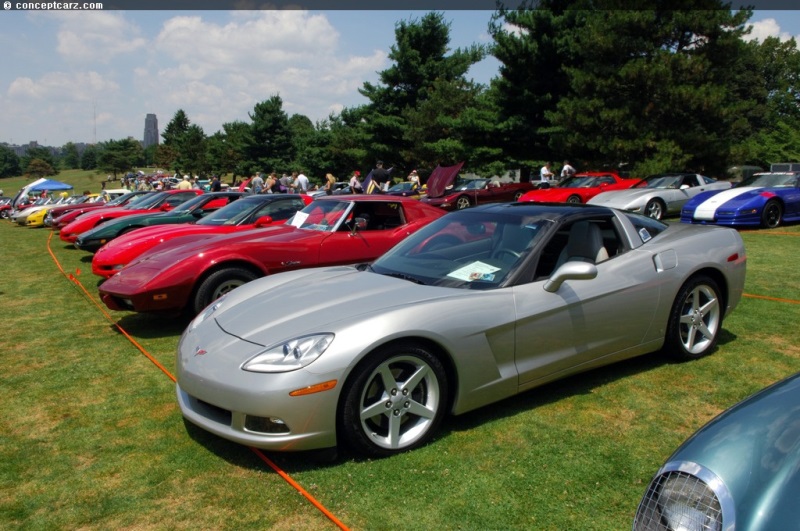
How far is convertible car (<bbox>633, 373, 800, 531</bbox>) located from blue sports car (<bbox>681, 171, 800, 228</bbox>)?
11927 mm

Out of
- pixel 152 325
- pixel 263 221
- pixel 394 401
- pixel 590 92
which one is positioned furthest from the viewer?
pixel 590 92

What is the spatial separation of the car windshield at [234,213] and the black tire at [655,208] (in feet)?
32.0

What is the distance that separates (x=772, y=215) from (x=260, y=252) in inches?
449

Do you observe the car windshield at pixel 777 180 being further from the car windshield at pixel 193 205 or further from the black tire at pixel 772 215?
the car windshield at pixel 193 205

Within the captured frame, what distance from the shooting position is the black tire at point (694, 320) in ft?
14.3

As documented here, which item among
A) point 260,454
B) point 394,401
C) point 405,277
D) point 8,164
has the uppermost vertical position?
point 405,277

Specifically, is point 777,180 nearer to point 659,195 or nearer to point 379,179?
point 659,195

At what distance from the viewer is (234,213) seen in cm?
843

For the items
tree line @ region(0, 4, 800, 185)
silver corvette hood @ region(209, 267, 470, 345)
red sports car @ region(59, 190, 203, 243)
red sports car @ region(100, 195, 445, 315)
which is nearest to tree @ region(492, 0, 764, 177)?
tree line @ region(0, 4, 800, 185)

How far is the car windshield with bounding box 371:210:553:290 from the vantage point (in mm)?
3709

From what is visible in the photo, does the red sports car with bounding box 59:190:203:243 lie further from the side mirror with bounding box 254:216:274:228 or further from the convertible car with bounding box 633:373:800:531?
the convertible car with bounding box 633:373:800:531

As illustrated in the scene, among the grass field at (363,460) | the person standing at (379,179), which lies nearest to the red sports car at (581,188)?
the person standing at (379,179)

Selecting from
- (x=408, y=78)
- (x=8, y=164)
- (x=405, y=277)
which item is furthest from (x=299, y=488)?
(x=8, y=164)

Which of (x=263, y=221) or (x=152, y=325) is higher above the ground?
(x=263, y=221)
